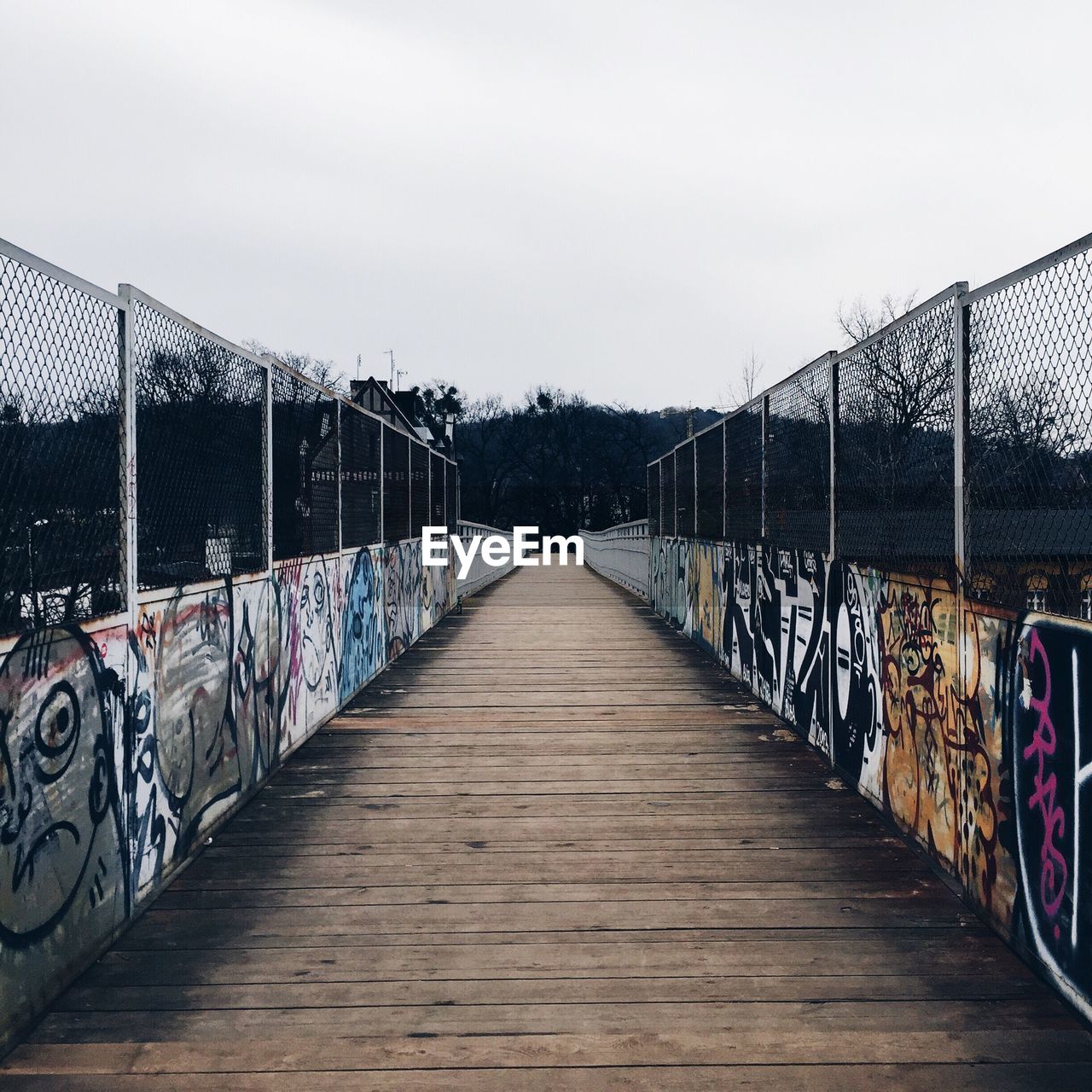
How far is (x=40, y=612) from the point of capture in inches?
116

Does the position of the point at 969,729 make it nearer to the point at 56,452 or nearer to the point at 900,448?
the point at 900,448

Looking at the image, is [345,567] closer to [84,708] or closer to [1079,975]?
[84,708]

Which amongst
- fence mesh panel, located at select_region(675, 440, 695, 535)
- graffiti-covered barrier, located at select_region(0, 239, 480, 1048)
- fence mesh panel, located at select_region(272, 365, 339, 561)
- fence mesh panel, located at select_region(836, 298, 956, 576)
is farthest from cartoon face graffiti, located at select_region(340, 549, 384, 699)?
fence mesh panel, located at select_region(675, 440, 695, 535)

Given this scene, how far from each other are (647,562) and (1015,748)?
48.7ft

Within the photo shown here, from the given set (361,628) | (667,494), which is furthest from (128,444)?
(667,494)

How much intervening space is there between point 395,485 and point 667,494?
18.4ft

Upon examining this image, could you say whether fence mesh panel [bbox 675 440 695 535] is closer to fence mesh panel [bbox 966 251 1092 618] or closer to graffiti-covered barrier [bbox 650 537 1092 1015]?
graffiti-covered barrier [bbox 650 537 1092 1015]

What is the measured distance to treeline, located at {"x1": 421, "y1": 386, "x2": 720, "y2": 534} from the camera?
77562 mm

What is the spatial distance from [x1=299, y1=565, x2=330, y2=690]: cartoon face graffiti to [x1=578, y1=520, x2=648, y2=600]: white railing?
11831 millimetres

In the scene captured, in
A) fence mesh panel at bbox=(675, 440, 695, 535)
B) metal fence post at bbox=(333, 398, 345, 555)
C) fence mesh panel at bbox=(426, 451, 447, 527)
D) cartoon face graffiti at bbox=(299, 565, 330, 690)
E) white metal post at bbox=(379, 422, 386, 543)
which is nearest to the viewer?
cartoon face graffiti at bbox=(299, 565, 330, 690)

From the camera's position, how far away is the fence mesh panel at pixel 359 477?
25.7 feet

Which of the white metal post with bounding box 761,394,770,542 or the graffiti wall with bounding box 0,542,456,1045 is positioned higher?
the white metal post with bounding box 761,394,770,542

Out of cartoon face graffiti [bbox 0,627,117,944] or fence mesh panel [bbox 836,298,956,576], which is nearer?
cartoon face graffiti [bbox 0,627,117,944]

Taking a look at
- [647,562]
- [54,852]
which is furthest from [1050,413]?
[647,562]
